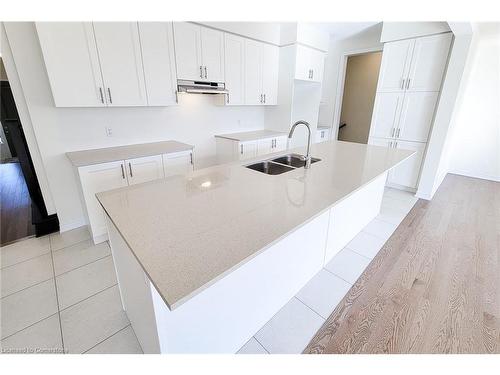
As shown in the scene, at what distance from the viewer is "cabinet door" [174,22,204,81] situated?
2.79m

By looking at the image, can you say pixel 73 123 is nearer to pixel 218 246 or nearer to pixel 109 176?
pixel 109 176

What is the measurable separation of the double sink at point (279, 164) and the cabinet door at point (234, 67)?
5.48 feet

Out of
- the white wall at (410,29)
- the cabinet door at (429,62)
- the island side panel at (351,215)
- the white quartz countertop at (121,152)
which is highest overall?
the white wall at (410,29)

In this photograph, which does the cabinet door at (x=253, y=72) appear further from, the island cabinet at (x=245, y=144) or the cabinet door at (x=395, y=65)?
the cabinet door at (x=395, y=65)

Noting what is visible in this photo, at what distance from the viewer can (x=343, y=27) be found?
13.3ft

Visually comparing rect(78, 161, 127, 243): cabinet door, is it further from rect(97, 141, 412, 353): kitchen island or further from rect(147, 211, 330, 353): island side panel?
rect(147, 211, 330, 353): island side panel

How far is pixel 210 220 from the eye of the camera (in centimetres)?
110

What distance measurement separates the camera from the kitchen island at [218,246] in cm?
85

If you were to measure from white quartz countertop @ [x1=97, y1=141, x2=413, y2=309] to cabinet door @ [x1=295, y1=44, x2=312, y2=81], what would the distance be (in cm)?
257

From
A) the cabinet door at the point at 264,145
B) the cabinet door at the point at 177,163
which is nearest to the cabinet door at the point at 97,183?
the cabinet door at the point at 177,163

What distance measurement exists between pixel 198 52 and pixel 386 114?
120 inches

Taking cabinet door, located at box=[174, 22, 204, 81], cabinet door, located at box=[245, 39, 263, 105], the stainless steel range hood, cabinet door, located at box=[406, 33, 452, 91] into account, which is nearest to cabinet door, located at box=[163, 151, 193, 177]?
the stainless steel range hood

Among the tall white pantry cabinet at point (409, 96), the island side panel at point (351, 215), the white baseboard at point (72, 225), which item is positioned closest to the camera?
the island side panel at point (351, 215)
